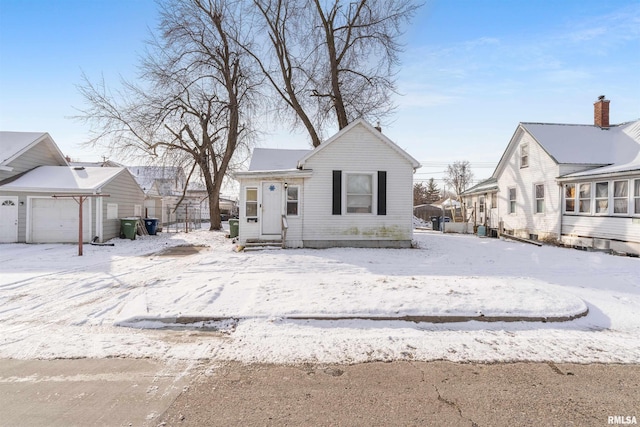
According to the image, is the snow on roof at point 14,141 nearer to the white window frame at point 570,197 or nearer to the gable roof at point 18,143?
the gable roof at point 18,143

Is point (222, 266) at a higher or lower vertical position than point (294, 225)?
lower

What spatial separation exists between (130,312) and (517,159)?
66.4 ft

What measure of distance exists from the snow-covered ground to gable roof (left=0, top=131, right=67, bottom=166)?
363 inches

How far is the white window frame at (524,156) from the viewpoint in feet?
57.4

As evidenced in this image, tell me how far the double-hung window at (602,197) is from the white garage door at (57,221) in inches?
853

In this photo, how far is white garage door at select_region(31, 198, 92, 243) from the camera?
14039mm

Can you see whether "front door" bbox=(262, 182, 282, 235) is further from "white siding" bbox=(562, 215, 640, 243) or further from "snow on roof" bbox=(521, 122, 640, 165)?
"snow on roof" bbox=(521, 122, 640, 165)

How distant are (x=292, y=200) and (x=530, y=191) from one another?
518 inches

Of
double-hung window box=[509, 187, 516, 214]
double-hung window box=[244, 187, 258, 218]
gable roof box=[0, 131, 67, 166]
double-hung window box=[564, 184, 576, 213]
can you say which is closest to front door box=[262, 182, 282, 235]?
double-hung window box=[244, 187, 258, 218]

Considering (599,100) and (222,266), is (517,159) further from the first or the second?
(222,266)

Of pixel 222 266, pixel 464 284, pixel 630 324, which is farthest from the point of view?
pixel 222 266

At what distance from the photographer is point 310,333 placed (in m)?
4.40

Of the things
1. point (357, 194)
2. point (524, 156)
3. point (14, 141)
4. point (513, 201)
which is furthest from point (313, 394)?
point (14, 141)

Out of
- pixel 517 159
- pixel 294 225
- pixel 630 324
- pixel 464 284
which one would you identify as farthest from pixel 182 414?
pixel 517 159
